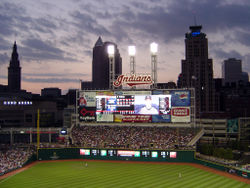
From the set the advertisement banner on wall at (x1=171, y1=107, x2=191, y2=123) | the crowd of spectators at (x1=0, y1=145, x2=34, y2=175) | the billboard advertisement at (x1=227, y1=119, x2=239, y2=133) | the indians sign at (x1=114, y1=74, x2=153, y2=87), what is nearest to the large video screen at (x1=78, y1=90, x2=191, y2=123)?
the advertisement banner on wall at (x1=171, y1=107, x2=191, y2=123)

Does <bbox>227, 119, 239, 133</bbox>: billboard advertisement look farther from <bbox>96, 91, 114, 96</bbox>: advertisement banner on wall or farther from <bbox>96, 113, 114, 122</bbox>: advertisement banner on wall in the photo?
<bbox>96, 91, 114, 96</bbox>: advertisement banner on wall

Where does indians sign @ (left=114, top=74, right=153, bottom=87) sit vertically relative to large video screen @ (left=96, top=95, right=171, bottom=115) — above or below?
above

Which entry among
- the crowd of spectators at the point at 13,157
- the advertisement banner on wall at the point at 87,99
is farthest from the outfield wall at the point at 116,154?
the advertisement banner on wall at the point at 87,99

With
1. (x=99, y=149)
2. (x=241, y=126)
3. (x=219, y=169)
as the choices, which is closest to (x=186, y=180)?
(x=219, y=169)

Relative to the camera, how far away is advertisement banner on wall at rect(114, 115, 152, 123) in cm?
5151

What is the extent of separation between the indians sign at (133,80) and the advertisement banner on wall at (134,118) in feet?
19.5

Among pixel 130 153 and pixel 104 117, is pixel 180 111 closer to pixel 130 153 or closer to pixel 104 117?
pixel 130 153

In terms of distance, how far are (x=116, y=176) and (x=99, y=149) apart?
42.5 ft

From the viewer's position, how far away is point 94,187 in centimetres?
3170

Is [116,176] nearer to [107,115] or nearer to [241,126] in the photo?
[107,115]

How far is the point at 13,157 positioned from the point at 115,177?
67.9 feet

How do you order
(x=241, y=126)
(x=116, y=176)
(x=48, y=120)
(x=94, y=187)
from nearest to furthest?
1. (x=94, y=187)
2. (x=116, y=176)
3. (x=241, y=126)
4. (x=48, y=120)

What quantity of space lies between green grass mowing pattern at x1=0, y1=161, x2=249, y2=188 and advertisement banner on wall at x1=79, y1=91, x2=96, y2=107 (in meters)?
12.6

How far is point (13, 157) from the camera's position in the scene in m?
47.2
